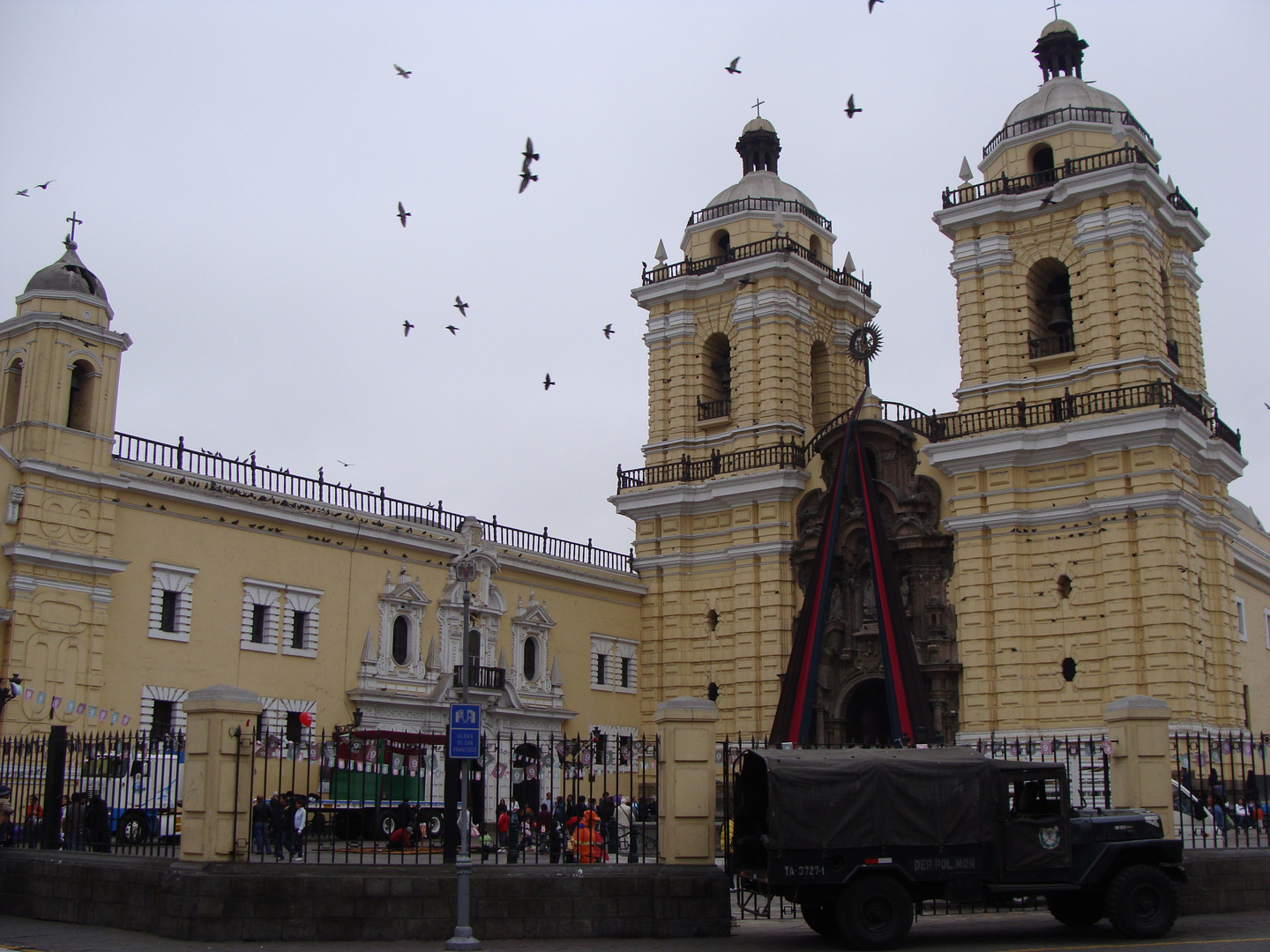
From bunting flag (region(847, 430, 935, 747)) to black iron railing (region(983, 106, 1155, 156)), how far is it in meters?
11.0

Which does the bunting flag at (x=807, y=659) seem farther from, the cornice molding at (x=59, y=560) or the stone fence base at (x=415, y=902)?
the cornice molding at (x=59, y=560)

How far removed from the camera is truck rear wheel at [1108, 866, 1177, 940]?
1421 cm

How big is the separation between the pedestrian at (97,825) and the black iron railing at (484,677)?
46.4 feet

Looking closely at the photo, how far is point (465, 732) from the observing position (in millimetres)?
14273

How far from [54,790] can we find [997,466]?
74.7 feet

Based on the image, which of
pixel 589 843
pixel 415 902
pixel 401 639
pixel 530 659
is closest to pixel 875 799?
pixel 589 843

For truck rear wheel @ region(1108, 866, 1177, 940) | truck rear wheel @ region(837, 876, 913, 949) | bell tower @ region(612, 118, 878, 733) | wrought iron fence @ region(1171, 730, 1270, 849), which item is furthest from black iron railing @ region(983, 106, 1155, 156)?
truck rear wheel @ region(837, 876, 913, 949)

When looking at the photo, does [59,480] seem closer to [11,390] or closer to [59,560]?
[59,560]

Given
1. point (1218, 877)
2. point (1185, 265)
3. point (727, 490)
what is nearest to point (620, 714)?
point (727, 490)

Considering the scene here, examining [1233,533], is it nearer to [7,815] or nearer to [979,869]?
[979,869]

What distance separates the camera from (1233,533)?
3269 cm

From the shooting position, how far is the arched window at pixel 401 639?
103 ft

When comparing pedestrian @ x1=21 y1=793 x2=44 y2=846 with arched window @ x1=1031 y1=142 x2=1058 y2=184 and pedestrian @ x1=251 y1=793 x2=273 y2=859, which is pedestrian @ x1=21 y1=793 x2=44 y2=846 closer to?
pedestrian @ x1=251 y1=793 x2=273 y2=859

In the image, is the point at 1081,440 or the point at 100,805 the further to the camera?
the point at 1081,440
